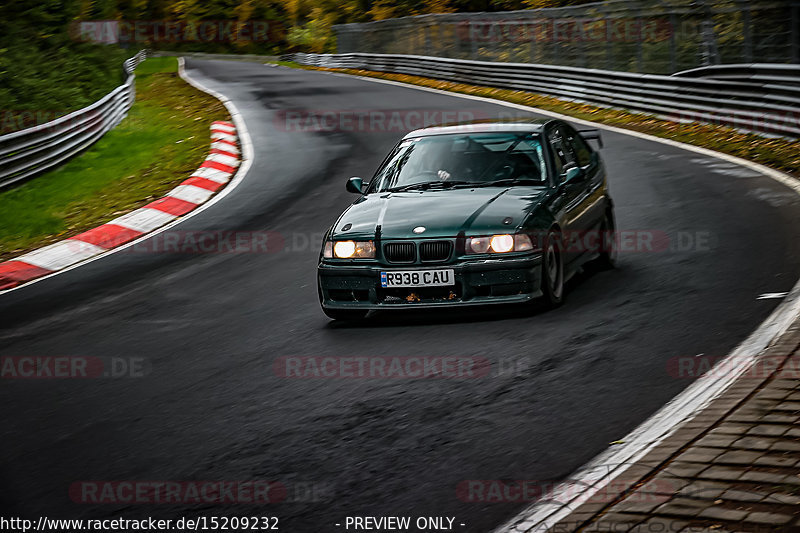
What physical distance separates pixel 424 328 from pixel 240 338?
4.70 ft

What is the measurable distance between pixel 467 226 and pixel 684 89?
14586mm

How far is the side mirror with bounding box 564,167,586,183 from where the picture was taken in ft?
29.1

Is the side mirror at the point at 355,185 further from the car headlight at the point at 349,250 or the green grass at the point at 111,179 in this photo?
the green grass at the point at 111,179

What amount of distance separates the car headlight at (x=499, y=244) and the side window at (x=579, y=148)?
212 cm

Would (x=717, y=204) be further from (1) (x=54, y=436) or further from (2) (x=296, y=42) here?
(2) (x=296, y=42)

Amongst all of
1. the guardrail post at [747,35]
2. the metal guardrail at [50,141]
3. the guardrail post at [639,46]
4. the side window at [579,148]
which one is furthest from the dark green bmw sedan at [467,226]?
the guardrail post at [639,46]

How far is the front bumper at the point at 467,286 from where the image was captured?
791 centimetres

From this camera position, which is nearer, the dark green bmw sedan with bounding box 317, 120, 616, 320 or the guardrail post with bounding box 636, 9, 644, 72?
the dark green bmw sedan with bounding box 317, 120, 616, 320

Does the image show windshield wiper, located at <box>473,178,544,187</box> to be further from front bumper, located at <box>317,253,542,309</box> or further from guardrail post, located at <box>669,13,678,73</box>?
guardrail post, located at <box>669,13,678,73</box>

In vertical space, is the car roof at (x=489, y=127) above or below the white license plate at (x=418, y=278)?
above

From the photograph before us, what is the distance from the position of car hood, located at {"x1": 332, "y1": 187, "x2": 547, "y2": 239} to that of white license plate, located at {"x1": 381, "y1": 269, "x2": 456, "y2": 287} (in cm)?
27

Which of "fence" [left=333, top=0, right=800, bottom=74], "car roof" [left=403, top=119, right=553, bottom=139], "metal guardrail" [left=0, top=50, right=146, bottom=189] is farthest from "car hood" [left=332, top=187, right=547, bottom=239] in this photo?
"fence" [left=333, top=0, right=800, bottom=74]

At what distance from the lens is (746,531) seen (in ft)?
13.1

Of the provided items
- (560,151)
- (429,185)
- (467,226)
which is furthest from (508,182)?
(467,226)
